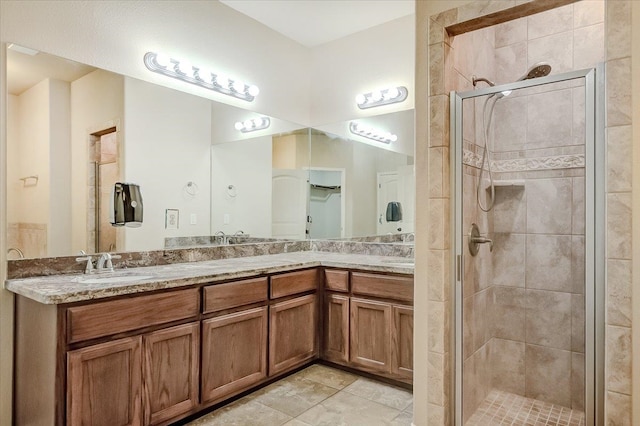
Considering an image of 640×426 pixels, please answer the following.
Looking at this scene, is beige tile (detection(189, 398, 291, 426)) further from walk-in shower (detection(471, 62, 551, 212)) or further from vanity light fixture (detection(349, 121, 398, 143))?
vanity light fixture (detection(349, 121, 398, 143))

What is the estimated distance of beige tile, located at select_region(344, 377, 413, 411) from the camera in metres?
2.46

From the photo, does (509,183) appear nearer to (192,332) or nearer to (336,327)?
(336,327)

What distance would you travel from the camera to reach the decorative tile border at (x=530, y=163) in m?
2.21

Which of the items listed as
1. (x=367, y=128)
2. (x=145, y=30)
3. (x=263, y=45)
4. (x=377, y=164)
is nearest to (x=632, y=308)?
(x=377, y=164)

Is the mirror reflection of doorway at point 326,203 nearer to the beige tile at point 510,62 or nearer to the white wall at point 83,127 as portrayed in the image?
the beige tile at point 510,62

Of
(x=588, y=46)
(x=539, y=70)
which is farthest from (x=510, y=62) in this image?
(x=539, y=70)

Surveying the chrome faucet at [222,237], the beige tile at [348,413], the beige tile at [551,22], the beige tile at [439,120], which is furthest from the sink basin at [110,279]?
the beige tile at [551,22]

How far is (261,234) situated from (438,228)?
188 cm

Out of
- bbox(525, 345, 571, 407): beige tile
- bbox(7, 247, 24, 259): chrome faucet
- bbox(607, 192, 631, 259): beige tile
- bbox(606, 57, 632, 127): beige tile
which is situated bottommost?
bbox(525, 345, 571, 407): beige tile

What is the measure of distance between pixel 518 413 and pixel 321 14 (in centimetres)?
325

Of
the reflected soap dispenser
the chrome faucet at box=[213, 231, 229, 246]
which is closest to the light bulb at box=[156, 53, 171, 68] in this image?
the reflected soap dispenser

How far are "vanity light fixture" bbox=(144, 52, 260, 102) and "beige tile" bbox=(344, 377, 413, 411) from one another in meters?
2.45

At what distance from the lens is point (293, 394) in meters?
2.56

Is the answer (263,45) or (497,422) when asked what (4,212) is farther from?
(497,422)
